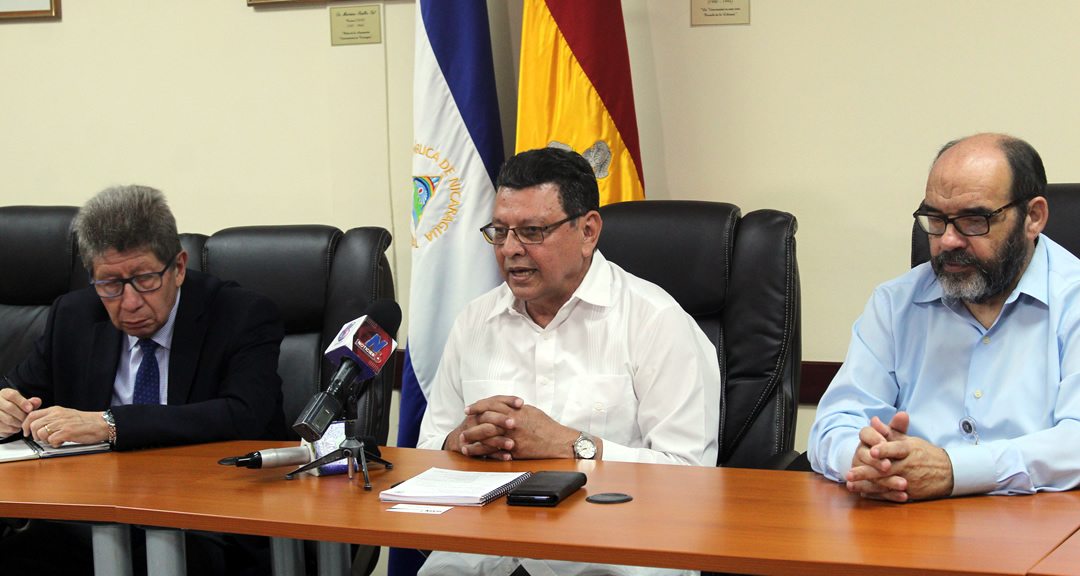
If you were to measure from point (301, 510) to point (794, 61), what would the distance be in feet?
6.93

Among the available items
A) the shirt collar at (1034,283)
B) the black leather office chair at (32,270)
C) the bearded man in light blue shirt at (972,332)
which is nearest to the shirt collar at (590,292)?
the bearded man in light blue shirt at (972,332)

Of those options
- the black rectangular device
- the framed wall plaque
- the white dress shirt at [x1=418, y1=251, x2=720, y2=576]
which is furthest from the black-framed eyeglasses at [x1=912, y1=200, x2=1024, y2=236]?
the framed wall plaque

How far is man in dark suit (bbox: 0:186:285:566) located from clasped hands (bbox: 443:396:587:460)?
65cm

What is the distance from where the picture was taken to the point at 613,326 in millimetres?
2275

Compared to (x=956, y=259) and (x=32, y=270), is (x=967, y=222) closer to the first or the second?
(x=956, y=259)

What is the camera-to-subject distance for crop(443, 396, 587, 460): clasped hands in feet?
6.36

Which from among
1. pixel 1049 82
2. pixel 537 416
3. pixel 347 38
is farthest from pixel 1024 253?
pixel 347 38

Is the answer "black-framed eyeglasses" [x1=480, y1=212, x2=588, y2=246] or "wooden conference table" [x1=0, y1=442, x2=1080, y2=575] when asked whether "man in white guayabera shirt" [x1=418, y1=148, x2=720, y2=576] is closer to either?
"black-framed eyeglasses" [x1=480, y1=212, x2=588, y2=246]

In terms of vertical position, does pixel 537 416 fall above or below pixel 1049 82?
below

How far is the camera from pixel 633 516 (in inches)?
59.3

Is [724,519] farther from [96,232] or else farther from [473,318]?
[96,232]

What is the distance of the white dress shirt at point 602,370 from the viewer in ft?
7.02

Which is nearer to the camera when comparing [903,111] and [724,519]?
[724,519]

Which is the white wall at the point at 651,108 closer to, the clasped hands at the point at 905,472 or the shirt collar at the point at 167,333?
the shirt collar at the point at 167,333
